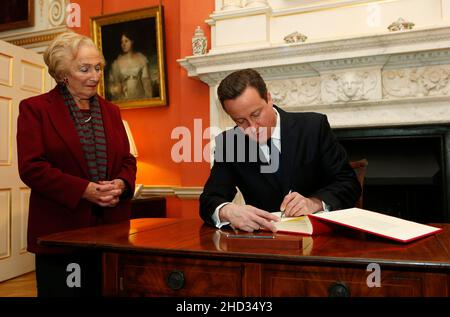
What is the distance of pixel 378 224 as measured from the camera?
1397mm

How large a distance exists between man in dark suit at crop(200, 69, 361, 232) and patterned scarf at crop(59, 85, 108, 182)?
515 millimetres

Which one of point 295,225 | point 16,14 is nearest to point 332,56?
point 295,225

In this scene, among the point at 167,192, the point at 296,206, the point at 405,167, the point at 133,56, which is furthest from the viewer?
the point at 133,56

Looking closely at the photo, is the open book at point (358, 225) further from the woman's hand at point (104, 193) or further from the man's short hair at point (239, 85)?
the woman's hand at point (104, 193)

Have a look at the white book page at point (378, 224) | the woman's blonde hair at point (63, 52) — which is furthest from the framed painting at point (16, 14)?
the white book page at point (378, 224)

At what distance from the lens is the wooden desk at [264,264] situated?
1078mm

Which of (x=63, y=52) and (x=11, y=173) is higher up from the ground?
(x=63, y=52)

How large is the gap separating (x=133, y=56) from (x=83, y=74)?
2.74 meters

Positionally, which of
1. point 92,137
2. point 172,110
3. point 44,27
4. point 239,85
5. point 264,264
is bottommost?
point 264,264

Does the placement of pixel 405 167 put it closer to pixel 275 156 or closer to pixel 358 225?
pixel 275 156

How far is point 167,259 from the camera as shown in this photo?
4.31 ft

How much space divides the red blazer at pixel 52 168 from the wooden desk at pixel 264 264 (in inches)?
13.2
